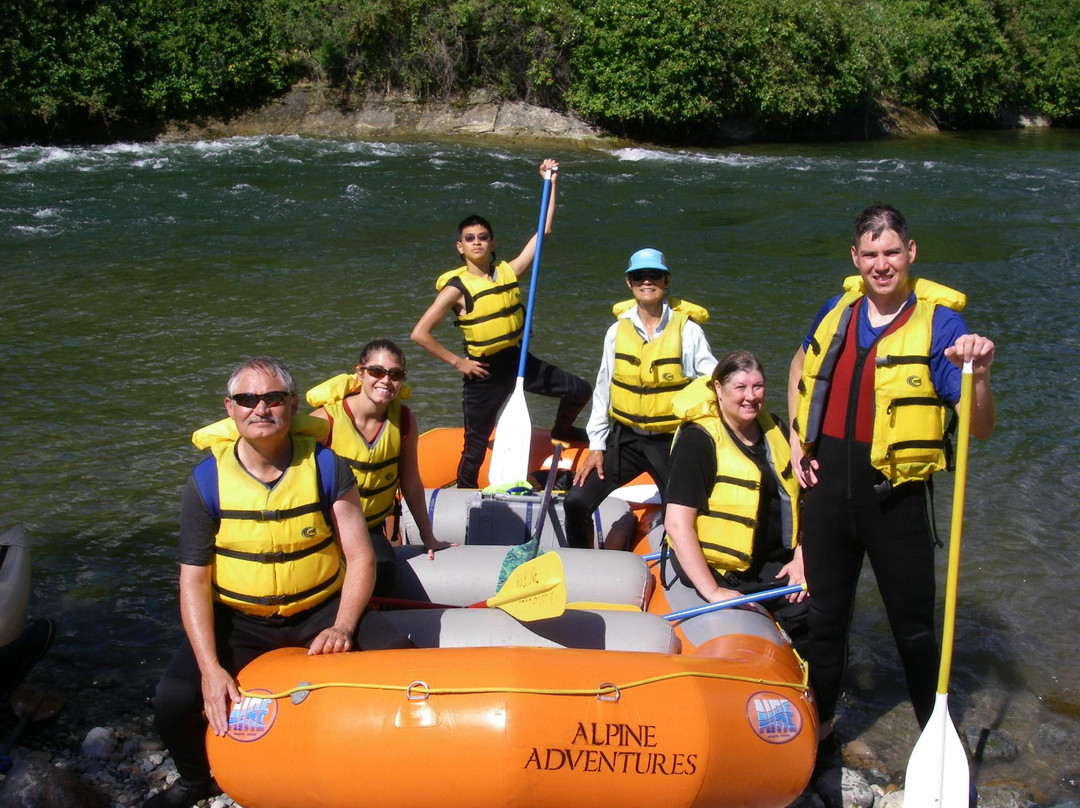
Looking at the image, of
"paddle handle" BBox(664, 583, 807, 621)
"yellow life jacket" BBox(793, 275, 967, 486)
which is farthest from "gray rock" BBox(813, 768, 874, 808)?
"yellow life jacket" BBox(793, 275, 967, 486)

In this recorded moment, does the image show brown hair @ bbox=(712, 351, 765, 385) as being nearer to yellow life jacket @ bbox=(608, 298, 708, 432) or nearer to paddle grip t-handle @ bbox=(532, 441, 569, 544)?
yellow life jacket @ bbox=(608, 298, 708, 432)

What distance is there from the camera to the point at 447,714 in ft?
8.29

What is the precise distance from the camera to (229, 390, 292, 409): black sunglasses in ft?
8.63

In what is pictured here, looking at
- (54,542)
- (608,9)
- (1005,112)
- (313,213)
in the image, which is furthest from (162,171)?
(1005,112)

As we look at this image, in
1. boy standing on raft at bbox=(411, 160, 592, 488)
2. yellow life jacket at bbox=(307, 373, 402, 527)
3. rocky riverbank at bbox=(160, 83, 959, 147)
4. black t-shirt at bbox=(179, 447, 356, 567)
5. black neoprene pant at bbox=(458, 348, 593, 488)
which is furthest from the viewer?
rocky riverbank at bbox=(160, 83, 959, 147)

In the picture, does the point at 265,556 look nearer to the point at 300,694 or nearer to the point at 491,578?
the point at 300,694

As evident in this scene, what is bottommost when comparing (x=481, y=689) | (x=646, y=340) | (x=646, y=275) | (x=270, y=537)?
(x=481, y=689)

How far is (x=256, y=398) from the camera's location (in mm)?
2633

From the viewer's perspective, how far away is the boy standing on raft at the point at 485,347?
4566 mm

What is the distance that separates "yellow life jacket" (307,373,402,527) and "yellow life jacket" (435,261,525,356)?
1.17 meters

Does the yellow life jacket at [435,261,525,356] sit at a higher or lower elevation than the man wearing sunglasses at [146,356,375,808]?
higher

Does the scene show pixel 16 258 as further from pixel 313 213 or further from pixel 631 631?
pixel 631 631

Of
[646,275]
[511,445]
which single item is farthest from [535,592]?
[511,445]

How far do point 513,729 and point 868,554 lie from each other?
3.36 feet
